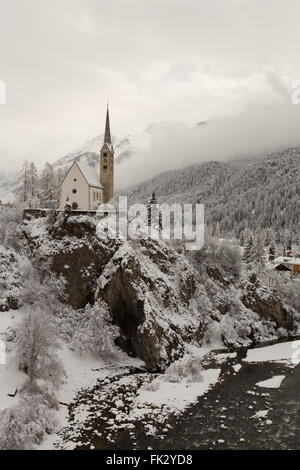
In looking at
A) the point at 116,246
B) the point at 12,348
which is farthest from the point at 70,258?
the point at 12,348

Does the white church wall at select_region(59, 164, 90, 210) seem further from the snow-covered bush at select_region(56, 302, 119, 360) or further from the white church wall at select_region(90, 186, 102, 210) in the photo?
the snow-covered bush at select_region(56, 302, 119, 360)

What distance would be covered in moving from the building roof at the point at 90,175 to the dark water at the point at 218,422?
36.5 metres

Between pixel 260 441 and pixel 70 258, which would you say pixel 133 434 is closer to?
pixel 260 441

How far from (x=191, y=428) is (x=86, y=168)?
4969 centimetres

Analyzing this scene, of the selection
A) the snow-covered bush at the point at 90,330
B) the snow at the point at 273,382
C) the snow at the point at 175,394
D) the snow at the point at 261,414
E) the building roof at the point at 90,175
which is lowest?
the snow at the point at 273,382

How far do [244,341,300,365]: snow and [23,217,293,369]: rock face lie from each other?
3.68 meters

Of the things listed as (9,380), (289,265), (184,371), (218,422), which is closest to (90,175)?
(184,371)

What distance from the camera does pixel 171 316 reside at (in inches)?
2090

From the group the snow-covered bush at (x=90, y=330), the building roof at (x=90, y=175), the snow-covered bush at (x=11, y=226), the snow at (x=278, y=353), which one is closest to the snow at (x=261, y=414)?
the snow at (x=278, y=353)

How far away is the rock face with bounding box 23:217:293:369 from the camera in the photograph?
48.2m

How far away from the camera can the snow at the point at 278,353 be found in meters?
50.2

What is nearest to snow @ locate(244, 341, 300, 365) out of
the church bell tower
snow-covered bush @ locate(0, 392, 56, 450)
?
snow-covered bush @ locate(0, 392, 56, 450)

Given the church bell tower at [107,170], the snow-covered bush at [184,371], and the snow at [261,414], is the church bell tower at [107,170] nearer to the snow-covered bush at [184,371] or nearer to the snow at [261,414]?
the snow-covered bush at [184,371]

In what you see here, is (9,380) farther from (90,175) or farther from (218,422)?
(90,175)
